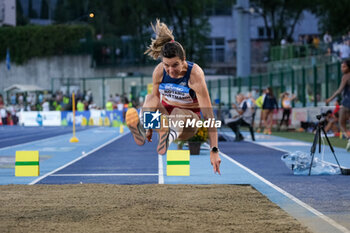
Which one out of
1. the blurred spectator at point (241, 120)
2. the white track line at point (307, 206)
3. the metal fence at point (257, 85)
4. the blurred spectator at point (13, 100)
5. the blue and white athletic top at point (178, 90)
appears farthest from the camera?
the blurred spectator at point (13, 100)

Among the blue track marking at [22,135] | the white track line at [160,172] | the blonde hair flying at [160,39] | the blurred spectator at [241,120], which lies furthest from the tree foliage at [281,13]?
the blonde hair flying at [160,39]

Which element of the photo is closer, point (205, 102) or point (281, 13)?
point (205, 102)

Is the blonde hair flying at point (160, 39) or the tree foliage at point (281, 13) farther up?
the tree foliage at point (281, 13)

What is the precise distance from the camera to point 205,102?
8016mm

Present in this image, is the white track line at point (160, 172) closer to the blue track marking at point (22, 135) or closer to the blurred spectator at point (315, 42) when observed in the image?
the blue track marking at point (22, 135)

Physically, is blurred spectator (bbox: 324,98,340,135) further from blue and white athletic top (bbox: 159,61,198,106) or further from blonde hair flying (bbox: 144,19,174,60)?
blue and white athletic top (bbox: 159,61,198,106)

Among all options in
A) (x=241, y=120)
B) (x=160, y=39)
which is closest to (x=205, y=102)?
(x=160, y=39)

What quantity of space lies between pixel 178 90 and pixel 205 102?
1.67 feet

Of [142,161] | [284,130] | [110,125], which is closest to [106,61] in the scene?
[110,125]

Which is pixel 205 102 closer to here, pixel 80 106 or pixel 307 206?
pixel 307 206

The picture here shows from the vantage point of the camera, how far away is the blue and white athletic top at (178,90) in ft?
27.4

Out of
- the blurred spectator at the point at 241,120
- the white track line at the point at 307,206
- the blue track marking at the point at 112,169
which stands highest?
the blurred spectator at the point at 241,120

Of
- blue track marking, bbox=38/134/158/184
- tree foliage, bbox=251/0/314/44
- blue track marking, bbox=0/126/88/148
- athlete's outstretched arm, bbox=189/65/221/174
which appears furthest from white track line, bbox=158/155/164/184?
tree foliage, bbox=251/0/314/44

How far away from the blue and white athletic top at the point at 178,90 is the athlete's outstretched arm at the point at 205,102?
10cm
